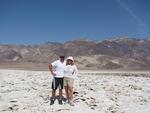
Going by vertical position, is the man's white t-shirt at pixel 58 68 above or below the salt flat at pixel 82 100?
above

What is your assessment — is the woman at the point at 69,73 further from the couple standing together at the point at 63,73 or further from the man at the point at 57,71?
the man at the point at 57,71

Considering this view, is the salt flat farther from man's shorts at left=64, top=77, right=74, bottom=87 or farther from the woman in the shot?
man's shorts at left=64, top=77, right=74, bottom=87

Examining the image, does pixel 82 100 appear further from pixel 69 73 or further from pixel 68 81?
pixel 69 73

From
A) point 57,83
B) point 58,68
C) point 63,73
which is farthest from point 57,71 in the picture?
point 57,83

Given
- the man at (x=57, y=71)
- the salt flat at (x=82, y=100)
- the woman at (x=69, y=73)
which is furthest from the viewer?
the woman at (x=69, y=73)

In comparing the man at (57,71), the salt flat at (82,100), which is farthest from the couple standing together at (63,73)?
the salt flat at (82,100)

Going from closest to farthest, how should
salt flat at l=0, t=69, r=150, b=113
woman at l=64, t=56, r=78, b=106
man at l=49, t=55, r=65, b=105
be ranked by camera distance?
1. salt flat at l=0, t=69, r=150, b=113
2. man at l=49, t=55, r=65, b=105
3. woman at l=64, t=56, r=78, b=106

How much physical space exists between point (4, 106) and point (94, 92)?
4117 mm

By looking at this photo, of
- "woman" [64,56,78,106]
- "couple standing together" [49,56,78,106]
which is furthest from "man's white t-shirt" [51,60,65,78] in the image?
"woman" [64,56,78,106]

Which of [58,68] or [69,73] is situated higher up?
[58,68]

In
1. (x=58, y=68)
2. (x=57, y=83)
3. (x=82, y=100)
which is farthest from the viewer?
(x=82, y=100)

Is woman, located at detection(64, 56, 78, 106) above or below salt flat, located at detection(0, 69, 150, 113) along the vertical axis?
above

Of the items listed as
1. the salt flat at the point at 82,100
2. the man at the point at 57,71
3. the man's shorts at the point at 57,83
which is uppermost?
the man at the point at 57,71

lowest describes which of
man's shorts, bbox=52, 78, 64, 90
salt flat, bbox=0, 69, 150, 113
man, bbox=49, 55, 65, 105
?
salt flat, bbox=0, 69, 150, 113
